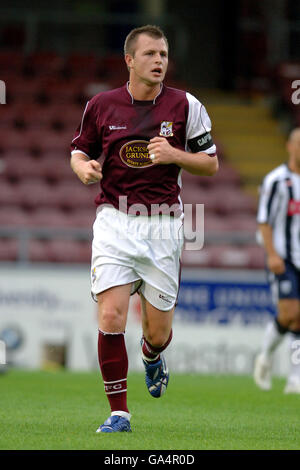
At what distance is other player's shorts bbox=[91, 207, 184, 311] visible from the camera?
5.53 metres

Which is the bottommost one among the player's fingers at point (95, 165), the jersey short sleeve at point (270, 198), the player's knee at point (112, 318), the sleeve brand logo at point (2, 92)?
the player's knee at point (112, 318)

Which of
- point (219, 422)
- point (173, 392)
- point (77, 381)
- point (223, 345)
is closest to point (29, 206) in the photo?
point (223, 345)

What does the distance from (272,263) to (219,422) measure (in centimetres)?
282

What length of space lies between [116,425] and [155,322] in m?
0.73

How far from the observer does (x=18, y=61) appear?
17.0m

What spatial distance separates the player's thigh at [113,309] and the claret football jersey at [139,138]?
1.55 ft

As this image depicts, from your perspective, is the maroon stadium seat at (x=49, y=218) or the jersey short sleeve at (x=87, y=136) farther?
the maroon stadium seat at (x=49, y=218)

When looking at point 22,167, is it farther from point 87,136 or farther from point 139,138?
point 139,138

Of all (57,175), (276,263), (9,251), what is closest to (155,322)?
(276,263)

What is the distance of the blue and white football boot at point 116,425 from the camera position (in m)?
5.29

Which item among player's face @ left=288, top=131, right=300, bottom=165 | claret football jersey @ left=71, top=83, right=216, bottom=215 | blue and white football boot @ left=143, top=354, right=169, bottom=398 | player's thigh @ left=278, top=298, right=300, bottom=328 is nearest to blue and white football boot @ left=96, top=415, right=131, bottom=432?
blue and white football boot @ left=143, top=354, right=169, bottom=398

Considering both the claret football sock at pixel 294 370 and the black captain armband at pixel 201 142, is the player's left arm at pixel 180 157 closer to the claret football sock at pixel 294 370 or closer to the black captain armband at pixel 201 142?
the black captain armband at pixel 201 142

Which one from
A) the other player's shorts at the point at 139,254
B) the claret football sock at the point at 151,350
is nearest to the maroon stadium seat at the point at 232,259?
the claret football sock at the point at 151,350

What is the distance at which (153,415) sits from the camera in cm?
652
